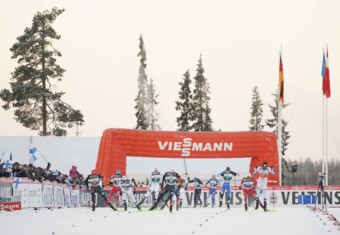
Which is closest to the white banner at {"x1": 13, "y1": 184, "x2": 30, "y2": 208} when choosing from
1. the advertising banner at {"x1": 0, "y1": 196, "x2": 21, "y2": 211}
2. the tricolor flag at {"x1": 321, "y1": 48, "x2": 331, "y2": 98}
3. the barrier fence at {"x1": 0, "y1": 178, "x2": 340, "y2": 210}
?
the barrier fence at {"x1": 0, "y1": 178, "x2": 340, "y2": 210}

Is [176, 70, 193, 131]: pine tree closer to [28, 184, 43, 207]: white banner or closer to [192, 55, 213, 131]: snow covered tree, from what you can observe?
[192, 55, 213, 131]: snow covered tree

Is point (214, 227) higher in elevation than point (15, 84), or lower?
lower

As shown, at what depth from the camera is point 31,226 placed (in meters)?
22.4

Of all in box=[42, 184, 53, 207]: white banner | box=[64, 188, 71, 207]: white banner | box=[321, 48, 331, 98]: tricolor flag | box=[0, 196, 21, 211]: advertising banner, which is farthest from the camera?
box=[321, 48, 331, 98]: tricolor flag

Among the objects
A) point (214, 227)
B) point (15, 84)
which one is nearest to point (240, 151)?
point (214, 227)

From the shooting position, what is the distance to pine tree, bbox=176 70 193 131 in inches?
4139

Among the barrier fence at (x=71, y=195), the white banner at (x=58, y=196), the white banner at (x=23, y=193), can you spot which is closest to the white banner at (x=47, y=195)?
the barrier fence at (x=71, y=195)

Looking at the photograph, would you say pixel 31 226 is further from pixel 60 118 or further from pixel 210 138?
pixel 60 118

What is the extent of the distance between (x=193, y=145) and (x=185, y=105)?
5312 cm

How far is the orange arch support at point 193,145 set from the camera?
5047cm

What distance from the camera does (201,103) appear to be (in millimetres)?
105875

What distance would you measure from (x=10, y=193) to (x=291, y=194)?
869 inches

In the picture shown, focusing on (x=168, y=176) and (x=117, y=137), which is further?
(x=117, y=137)

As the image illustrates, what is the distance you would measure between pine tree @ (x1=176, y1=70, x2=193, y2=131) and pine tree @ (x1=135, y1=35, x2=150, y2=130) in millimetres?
4581
